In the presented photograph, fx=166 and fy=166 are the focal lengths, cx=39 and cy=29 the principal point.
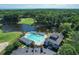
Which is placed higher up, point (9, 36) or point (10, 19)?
point (10, 19)

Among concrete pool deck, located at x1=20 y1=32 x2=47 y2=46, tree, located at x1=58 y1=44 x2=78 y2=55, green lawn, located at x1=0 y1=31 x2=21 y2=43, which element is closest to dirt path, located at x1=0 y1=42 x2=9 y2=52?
green lawn, located at x1=0 y1=31 x2=21 y2=43

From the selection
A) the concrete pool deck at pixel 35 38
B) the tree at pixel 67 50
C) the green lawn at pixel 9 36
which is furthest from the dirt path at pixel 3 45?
the tree at pixel 67 50

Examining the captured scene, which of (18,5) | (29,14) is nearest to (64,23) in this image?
(29,14)

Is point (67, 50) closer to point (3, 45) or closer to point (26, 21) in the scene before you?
point (26, 21)

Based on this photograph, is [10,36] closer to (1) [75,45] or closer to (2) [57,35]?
(2) [57,35]

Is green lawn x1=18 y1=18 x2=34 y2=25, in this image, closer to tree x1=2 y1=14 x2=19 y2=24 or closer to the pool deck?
tree x1=2 y1=14 x2=19 y2=24

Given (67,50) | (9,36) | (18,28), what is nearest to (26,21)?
(18,28)

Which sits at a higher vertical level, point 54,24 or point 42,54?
point 54,24

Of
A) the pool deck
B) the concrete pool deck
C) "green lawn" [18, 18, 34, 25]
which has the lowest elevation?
the pool deck
